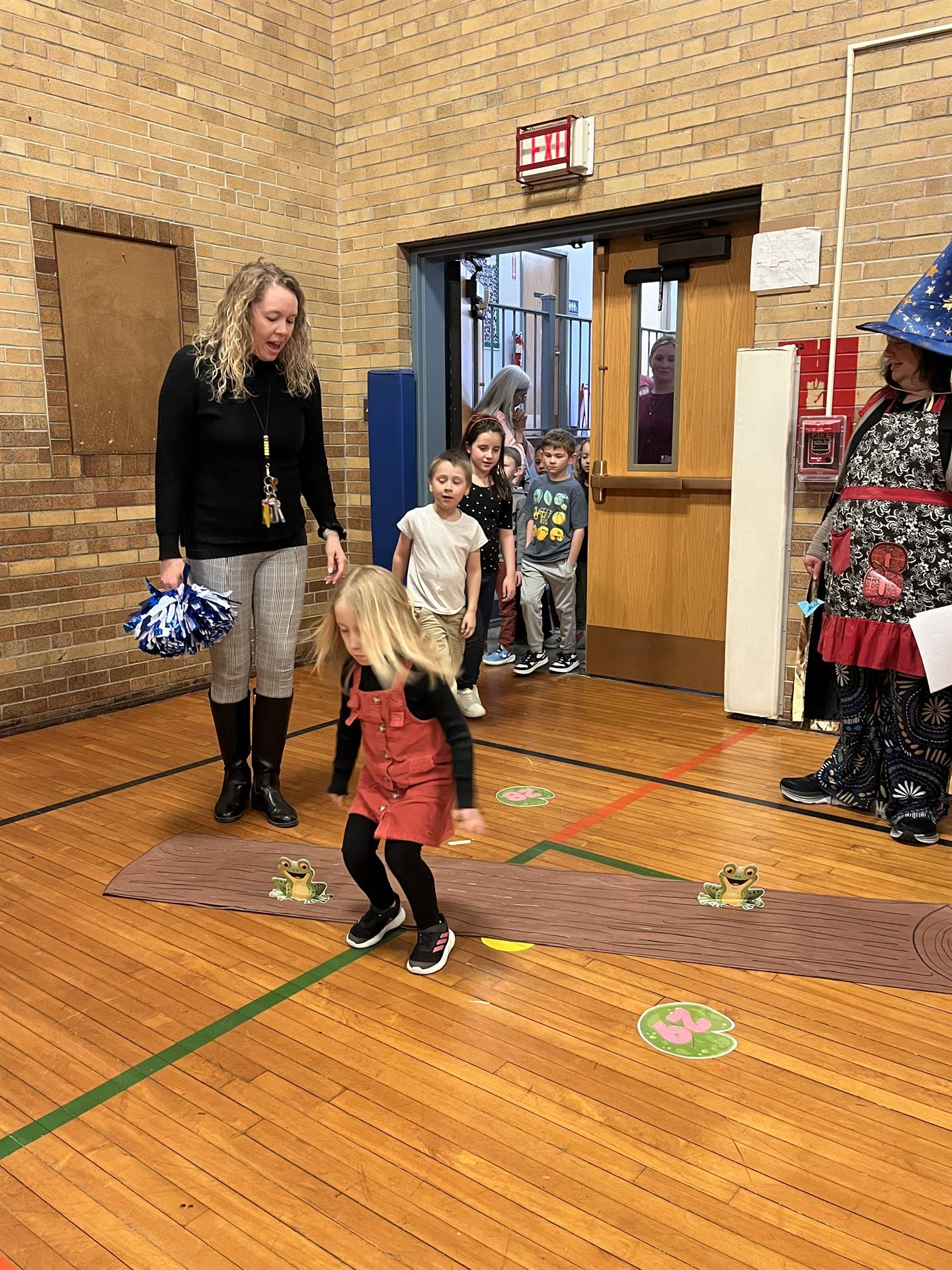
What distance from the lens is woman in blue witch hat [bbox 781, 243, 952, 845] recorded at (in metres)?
3.08

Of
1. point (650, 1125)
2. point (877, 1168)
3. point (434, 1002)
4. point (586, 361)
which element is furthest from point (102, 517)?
point (586, 361)

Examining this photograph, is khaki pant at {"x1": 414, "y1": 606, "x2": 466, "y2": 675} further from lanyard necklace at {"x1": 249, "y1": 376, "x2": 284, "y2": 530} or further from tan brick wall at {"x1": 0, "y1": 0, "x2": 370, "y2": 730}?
tan brick wall at {"x1": 0, "y1": 0, "x2": 370, "y2": 730}

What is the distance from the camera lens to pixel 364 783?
2432 mm

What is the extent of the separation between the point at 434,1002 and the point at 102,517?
3288 millimetres

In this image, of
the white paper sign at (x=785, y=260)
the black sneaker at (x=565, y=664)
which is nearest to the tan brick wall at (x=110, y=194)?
the black sneaker at (x=565, y=664)

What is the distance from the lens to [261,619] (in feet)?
10.8

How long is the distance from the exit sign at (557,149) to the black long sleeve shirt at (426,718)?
11.1 ft

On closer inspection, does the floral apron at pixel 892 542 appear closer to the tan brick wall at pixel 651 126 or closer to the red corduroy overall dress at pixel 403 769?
the tan brick wall at pixel 651 126

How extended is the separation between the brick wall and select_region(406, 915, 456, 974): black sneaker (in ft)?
8.52

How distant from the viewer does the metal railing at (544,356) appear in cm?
771

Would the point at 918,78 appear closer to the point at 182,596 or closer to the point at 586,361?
the point at 182,596

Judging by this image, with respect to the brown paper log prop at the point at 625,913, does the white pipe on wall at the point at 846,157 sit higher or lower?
higher

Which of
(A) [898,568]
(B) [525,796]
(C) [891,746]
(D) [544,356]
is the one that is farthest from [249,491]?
(D) [544,356]

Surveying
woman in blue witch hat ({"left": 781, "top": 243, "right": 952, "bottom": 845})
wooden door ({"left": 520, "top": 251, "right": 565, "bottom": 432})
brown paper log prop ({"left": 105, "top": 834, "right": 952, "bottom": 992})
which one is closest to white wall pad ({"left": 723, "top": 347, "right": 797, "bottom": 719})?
woman in blue witch hat ({"left": 781, "top": 243, "right": 952, "bottom": 845})
